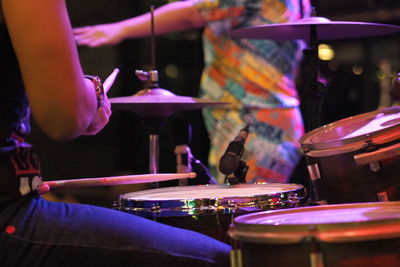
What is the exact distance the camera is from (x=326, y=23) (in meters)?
2.39

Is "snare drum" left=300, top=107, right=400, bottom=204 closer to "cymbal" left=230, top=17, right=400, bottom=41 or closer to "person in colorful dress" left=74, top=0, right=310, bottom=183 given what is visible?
"cymbal" left=230, top=17, right=400, bottom=41

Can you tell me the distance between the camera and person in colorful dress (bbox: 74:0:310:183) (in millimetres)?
2930

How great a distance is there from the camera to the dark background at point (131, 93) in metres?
3.62

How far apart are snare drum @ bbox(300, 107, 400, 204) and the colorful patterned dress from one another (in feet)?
2.90

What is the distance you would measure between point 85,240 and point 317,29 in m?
1.70

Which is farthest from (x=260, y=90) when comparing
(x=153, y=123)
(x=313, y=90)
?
(x=153, y=123)

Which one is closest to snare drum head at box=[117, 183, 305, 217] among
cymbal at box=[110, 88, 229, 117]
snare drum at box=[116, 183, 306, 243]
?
snare drum at box=[116, 183, 306, 243]

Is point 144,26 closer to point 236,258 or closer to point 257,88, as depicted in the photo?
point 257,88

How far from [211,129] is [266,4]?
654 mm

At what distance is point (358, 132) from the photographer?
6.24 feet

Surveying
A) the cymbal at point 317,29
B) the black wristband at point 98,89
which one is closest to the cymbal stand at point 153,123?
the cymbal at point 317,29

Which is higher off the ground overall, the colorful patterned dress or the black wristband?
the black wristband

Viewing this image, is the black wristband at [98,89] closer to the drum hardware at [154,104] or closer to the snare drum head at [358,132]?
the snare drum head at [358,132]

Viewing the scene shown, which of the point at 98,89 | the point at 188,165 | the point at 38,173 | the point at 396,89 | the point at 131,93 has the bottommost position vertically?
the point at 188,165
